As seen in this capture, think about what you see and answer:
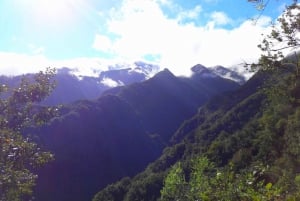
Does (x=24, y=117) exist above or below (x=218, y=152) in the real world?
below

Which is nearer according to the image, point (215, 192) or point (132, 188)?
point (215, 192)

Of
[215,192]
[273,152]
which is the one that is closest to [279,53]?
[215,192]

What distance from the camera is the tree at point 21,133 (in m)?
9.23

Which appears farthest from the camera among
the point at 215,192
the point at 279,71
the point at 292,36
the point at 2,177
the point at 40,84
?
the point at 279,71

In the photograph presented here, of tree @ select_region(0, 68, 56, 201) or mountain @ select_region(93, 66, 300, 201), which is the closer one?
tree @ select_region(0, 68, 56, 201)

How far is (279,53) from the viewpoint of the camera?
16938 mm

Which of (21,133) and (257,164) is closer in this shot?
(21,133)

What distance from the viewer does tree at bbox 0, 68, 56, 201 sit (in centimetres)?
923

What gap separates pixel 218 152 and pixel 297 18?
14566 cm

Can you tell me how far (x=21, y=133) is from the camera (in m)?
10.1

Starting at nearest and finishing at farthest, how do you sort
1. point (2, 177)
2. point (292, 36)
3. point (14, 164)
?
1. point (2, 177)
2. point (14, 164)
3. point (292, 36)

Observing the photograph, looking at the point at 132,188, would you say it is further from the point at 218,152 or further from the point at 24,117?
the point at 24,117

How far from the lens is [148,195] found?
161 metres

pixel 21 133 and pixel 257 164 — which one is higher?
pixel 21 133
